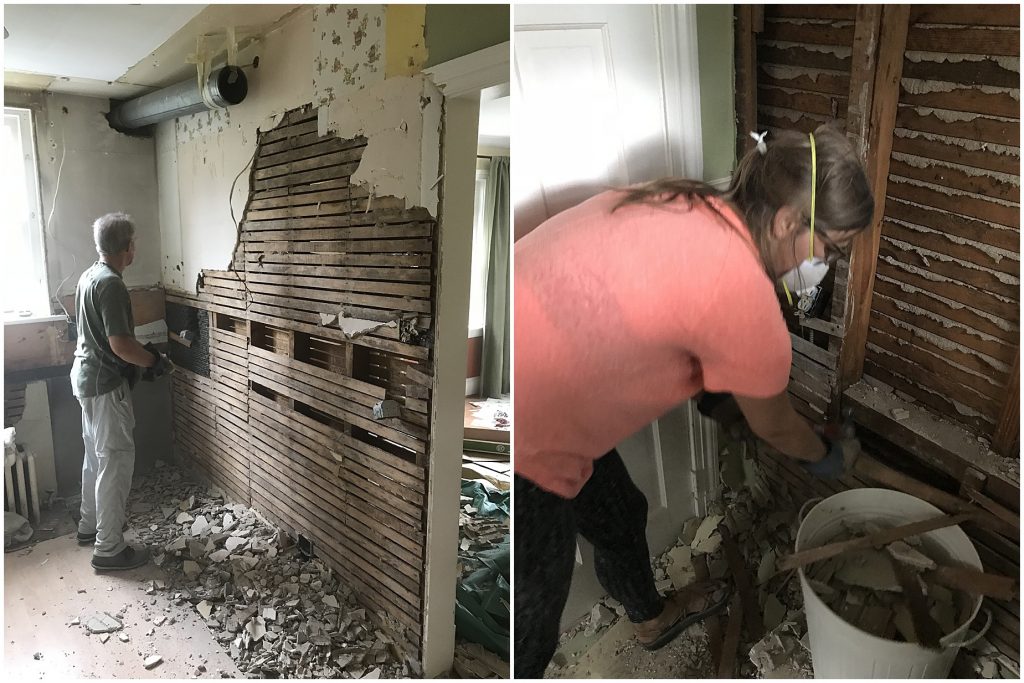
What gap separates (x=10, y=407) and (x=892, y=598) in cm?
141

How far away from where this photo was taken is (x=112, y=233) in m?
1.12

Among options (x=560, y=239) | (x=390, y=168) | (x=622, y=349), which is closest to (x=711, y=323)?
(x=622, y=349)

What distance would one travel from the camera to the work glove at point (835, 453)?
92 cm

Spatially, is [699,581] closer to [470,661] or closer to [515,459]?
[515,459]

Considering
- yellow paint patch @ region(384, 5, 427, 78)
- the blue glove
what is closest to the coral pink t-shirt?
the blue glove

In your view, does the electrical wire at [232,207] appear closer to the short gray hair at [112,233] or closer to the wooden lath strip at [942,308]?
the short gray hair at [112,233]

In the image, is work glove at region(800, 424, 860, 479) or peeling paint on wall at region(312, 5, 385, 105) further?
peeling paint on wall at region(312, 5, 385, 105)

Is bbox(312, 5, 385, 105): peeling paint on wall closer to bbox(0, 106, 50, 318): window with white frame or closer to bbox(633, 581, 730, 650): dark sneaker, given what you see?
bbox(0, 106, 50, 318): window with white frame

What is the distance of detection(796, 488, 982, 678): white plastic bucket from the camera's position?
91cm

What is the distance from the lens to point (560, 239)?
3.02 ft

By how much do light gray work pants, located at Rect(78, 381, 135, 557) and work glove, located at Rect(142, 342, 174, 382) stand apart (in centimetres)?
4

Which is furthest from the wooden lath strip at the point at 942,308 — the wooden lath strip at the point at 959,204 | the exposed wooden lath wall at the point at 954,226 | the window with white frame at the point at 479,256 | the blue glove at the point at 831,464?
the window with white frame at the point at 479,256

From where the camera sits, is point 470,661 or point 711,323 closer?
point 711,323

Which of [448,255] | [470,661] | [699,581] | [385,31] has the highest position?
[385,31]
